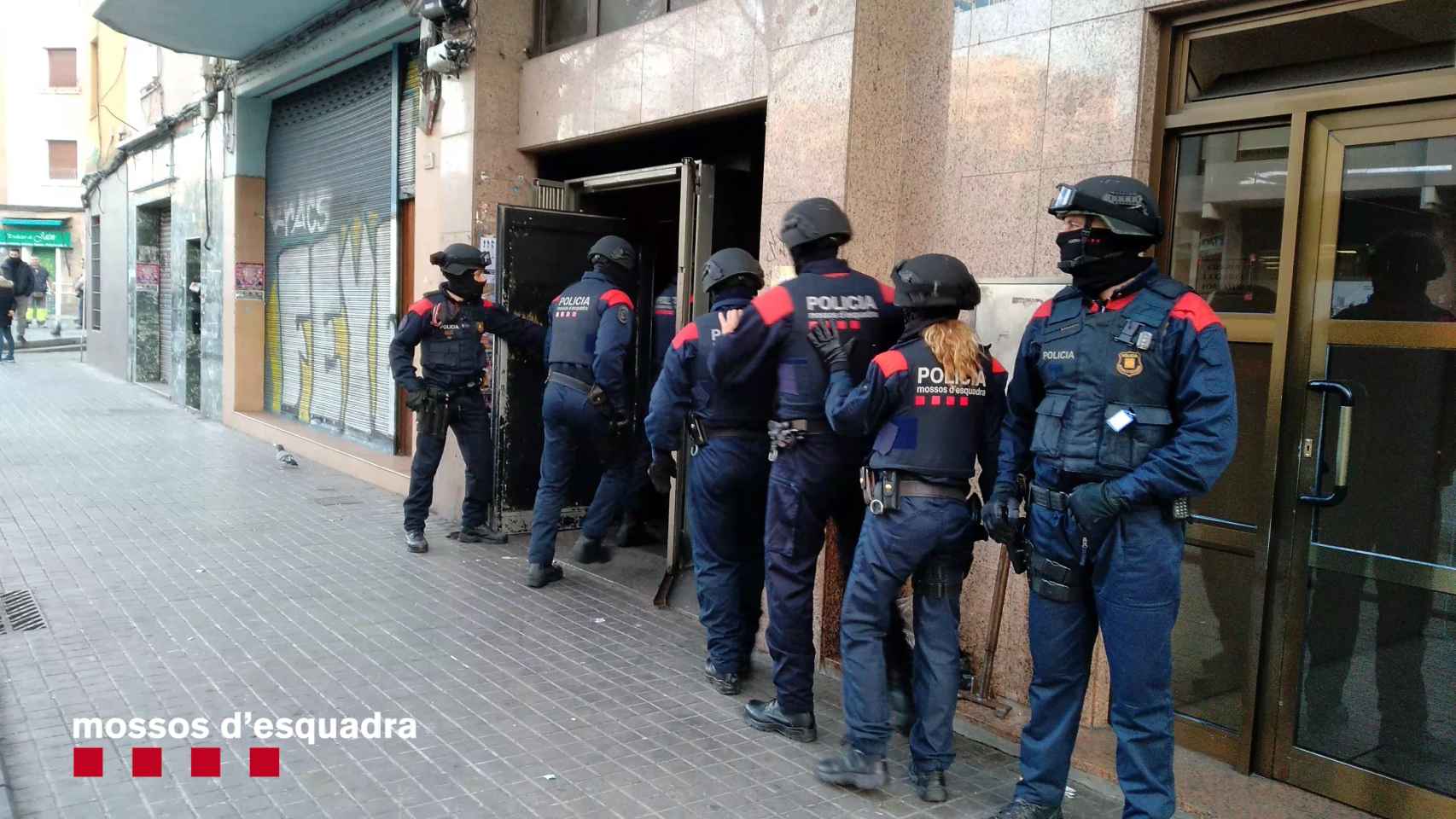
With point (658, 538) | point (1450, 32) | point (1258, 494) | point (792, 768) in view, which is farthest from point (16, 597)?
point (1450, 32)

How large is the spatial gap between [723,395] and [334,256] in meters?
8.23

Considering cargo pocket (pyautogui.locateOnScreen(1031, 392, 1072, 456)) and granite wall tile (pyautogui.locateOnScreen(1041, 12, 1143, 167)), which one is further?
granite wall tile (pyautogui.locateOnScreen(1041, 12, 1143, 167))

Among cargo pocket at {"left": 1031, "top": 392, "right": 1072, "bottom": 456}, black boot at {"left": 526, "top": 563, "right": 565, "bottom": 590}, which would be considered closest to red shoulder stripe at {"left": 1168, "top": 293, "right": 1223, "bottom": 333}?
cargo pocket at {"left": 1031, "top": 392, "right": 1072, "bottom": 456}

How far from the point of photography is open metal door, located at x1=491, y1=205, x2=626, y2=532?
7.37 m

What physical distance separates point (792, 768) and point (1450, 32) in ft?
A: 11.1

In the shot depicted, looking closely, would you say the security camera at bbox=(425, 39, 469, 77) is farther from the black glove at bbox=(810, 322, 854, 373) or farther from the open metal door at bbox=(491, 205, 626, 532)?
the black glove at bbox=(810, 322, 854, 373)

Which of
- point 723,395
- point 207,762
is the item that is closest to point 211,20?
point 723,395

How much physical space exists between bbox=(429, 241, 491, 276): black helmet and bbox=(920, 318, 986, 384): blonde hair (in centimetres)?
406

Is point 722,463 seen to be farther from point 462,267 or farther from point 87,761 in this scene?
point 462,267

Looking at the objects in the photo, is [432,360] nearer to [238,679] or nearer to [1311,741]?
[238,679]

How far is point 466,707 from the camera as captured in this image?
178 inches

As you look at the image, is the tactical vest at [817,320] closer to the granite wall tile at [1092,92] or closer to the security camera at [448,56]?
the granite wall tile at [1092,92]

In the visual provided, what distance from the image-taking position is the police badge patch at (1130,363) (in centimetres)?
325

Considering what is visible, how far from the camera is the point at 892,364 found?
3.72m
